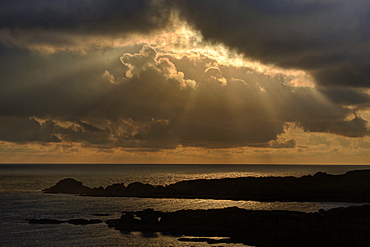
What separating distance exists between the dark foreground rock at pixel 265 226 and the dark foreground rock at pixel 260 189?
54.7m

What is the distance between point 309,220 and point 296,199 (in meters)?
60.6

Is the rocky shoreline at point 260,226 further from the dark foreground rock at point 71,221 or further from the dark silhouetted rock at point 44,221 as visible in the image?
the dark foreground rock at point 71,221

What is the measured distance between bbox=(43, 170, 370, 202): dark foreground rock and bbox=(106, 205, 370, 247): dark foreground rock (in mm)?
54661

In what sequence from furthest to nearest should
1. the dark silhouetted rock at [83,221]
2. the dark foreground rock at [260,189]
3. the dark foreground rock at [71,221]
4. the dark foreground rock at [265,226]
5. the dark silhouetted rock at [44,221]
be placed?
the dark foreground rock at [260,189] → the dark silhouetted rock at [44,221] → the dark foreground rock at [71,221] → the dark silhouetted rock at [83,221] → the dark foreground rock at [265,226]

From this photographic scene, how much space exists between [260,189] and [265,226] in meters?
78.0

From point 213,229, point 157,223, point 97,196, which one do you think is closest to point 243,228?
point 213,229

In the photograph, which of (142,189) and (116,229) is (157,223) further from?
(142,189)

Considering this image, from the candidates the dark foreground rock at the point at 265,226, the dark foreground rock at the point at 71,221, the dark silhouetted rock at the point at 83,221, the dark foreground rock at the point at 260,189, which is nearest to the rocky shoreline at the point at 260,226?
the dark foreground rock at the point at 265,226

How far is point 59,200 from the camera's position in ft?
456

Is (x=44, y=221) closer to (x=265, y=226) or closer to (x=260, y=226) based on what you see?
(x=260, y=226)

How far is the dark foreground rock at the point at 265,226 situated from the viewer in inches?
2704

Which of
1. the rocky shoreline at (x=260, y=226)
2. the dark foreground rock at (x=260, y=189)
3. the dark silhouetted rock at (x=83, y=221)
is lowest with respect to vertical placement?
the dark silhouetted rock at (x=83, y=221)

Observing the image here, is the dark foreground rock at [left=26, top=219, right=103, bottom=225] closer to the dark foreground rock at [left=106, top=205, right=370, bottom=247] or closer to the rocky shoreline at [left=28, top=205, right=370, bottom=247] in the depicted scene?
the rocky shoreline at [left=28, top=205, right=370, bottom=247]

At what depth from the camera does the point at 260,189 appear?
155m
